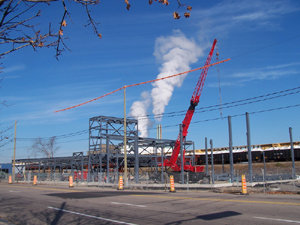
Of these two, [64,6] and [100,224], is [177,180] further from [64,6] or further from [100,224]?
[64,6]

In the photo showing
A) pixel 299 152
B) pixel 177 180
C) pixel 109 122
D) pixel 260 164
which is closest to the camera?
pixel 177 180

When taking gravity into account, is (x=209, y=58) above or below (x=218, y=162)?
above

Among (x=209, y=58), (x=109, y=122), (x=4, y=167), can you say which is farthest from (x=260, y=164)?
(x=4, y=167)

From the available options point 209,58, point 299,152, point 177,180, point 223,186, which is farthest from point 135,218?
point 299,152

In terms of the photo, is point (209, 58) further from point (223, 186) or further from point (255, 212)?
point (255, 212)

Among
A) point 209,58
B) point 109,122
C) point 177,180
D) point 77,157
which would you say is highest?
point 209,58

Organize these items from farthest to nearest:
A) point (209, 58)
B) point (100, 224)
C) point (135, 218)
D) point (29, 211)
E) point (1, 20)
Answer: point (209, 58), point (29, 211), point (135, 218), point (100, 224), point (1, 20)

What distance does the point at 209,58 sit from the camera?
47.5 m

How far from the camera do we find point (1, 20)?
5391 millimetres

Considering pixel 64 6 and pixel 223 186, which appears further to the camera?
pixel 223 186

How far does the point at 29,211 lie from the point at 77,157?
1511 inches

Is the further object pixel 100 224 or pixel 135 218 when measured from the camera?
pixel 135 218

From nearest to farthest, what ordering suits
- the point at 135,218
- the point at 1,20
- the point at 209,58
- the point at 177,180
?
the point at 1,20, the point at 135,218, the point at 177,180, the point at 209,58

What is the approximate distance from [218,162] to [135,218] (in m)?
60.1
